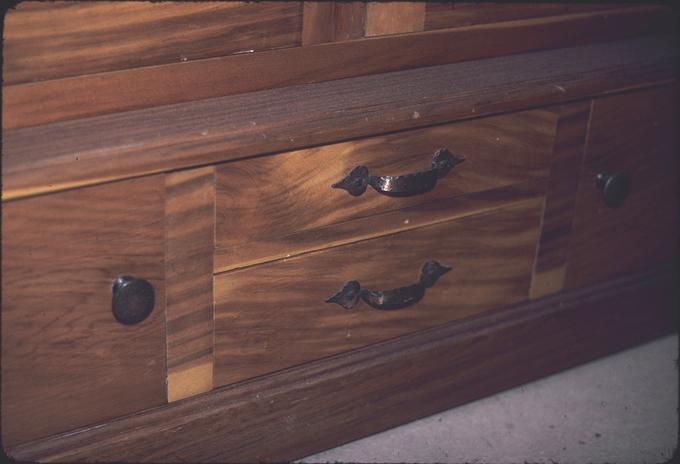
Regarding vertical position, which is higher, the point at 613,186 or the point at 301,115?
→ the point at 301,115

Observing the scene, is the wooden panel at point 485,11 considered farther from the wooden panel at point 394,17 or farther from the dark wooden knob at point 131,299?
the dark wooden knob at point 131,299

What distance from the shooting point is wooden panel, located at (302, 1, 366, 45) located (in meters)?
1.11

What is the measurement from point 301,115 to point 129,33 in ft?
0.66

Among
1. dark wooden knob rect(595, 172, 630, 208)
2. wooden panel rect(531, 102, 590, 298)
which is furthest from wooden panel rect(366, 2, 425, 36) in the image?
dark wooden knob rect(595, 172, 630, 208)

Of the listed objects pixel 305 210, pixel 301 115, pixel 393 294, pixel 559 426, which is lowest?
pixel 559 426

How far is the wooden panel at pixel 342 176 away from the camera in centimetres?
109

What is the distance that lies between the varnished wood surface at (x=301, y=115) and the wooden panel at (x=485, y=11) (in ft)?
0.17

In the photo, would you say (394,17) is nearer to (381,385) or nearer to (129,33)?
(129,33)

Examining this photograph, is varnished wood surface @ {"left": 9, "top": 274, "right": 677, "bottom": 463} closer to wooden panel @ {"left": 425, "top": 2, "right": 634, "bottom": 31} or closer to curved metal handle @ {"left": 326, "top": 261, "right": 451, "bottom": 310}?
curved metal handle @ {"left": 326, "top": 261, "right": 451, "bottom": 310}

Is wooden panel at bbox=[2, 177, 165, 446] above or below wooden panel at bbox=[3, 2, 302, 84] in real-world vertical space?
below

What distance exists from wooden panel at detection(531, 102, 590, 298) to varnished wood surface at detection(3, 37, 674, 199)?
6 centimetres

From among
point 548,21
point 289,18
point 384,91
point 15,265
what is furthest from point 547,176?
point 15,265

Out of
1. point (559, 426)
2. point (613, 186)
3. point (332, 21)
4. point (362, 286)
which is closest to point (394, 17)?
point (332, 21)

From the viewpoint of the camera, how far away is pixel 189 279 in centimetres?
110
